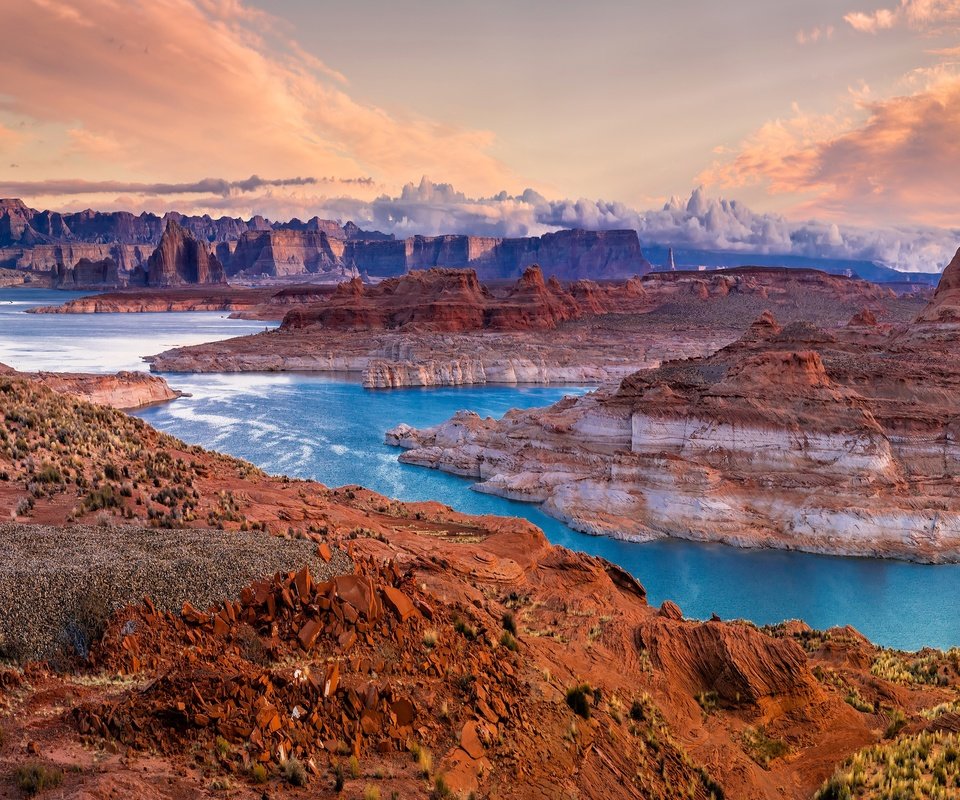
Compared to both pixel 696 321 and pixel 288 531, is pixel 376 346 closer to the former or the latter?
pixel 696 321

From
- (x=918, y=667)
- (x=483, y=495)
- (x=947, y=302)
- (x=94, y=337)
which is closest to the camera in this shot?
(x=918, y=667)

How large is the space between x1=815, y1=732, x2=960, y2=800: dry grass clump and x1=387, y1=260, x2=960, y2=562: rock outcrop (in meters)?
20.3

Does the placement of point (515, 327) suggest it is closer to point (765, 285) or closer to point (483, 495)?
point (765, 285)

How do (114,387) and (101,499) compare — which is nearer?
(101,499)

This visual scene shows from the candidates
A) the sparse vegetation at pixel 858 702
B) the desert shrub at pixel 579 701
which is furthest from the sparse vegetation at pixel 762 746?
the desert shrub at pixel 579 701

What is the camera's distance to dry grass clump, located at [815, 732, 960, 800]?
952 centimetres

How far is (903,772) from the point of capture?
10.0 metres

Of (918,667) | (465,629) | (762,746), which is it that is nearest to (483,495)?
(918,667)

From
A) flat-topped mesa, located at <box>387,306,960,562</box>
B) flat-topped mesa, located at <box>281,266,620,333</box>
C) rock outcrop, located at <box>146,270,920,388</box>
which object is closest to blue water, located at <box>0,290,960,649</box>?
flat-topped mesa, located at <box>387,306,960,562</box>

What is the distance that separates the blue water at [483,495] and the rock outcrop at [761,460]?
45.4 inches

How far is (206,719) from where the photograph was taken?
8008 mm

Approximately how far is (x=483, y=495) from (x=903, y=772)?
2915cm

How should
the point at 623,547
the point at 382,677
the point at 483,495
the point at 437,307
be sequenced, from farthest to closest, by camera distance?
1. the point at 437,307
2. the point at 483,495
3. the point at 623,547
4. the point at 382,677

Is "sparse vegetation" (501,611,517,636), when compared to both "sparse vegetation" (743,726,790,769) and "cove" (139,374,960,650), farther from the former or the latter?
"cove" (139,374,960,650)
